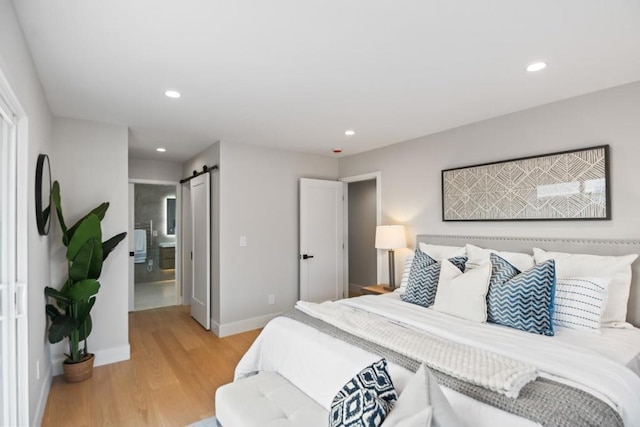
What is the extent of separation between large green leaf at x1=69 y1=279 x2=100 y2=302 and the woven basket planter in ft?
2.04

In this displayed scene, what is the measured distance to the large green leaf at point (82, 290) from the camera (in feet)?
8.73

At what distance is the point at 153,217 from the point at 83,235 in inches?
173

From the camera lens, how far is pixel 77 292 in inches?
105

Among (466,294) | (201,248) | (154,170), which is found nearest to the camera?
(466,294)

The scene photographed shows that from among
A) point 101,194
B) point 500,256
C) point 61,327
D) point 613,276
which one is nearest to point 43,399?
point 61,327

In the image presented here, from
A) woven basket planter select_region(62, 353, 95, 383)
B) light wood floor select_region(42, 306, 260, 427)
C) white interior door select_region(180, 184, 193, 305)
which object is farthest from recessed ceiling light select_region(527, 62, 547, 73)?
white interior door select_region(180, 184, 193, 305)

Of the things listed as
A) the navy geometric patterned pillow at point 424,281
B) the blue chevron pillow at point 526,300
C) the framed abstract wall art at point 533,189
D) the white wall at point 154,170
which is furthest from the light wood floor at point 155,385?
the framed abstract wall art at point 533,189

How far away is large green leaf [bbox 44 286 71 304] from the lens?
257 centimetres

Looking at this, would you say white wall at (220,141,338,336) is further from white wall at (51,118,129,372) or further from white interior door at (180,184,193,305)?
white interior door at (180,184,193,305)

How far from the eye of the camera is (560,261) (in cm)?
249

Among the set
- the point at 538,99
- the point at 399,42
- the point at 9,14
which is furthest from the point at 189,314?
the point at 538,99

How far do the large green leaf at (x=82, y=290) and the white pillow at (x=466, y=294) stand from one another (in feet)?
9.14

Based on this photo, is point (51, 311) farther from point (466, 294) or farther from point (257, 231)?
point (466, 294)

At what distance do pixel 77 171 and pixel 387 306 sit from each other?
3096 millimetres
